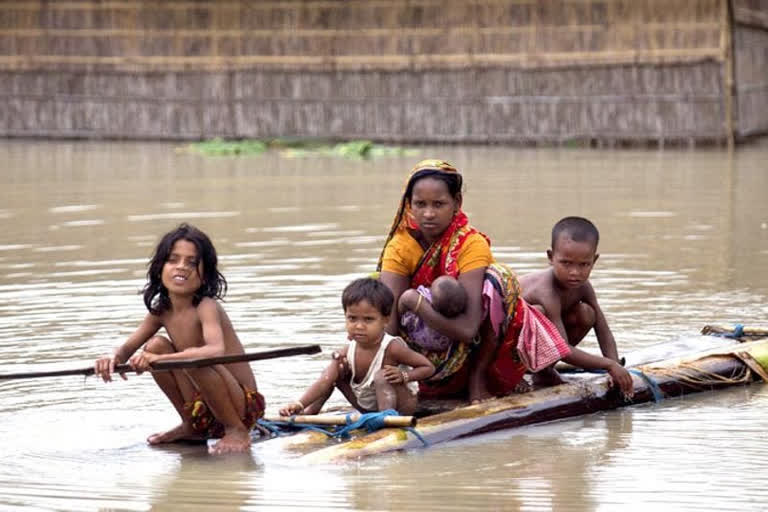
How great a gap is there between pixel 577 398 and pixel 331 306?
2.57m

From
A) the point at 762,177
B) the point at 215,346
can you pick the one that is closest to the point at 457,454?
the point at 215,346

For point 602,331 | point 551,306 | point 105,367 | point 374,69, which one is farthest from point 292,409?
point 374,69

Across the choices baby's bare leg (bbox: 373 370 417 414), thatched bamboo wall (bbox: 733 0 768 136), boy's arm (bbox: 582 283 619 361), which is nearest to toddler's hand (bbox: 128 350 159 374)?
baby's bare leg (bbox: 373 370 417 414)

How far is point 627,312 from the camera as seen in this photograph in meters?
7.89

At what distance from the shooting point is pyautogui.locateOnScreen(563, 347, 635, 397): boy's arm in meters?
5.76

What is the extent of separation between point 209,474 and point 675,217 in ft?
25.9

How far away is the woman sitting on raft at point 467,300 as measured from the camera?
5.51 metres

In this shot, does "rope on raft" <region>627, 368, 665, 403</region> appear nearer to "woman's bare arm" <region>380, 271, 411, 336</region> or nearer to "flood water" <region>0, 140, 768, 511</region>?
"flood water" <region>0, 140, 768, 511</region>

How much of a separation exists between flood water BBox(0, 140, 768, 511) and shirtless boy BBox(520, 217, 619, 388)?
41 centimetres

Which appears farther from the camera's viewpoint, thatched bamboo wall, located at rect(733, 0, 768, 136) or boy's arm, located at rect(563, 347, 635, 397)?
thatched bamboo wall, located at rect(733, 0, 768, 136)

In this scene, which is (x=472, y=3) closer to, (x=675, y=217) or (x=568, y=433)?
(x=675, y=217)

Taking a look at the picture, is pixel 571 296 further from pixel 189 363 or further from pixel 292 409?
pixel 189 363

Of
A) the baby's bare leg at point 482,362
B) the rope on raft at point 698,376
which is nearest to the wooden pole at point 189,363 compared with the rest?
the baby's bare leg at point 482,362

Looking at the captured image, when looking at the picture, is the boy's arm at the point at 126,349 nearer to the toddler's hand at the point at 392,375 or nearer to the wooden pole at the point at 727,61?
the toddler's hand at the point at 392,375
